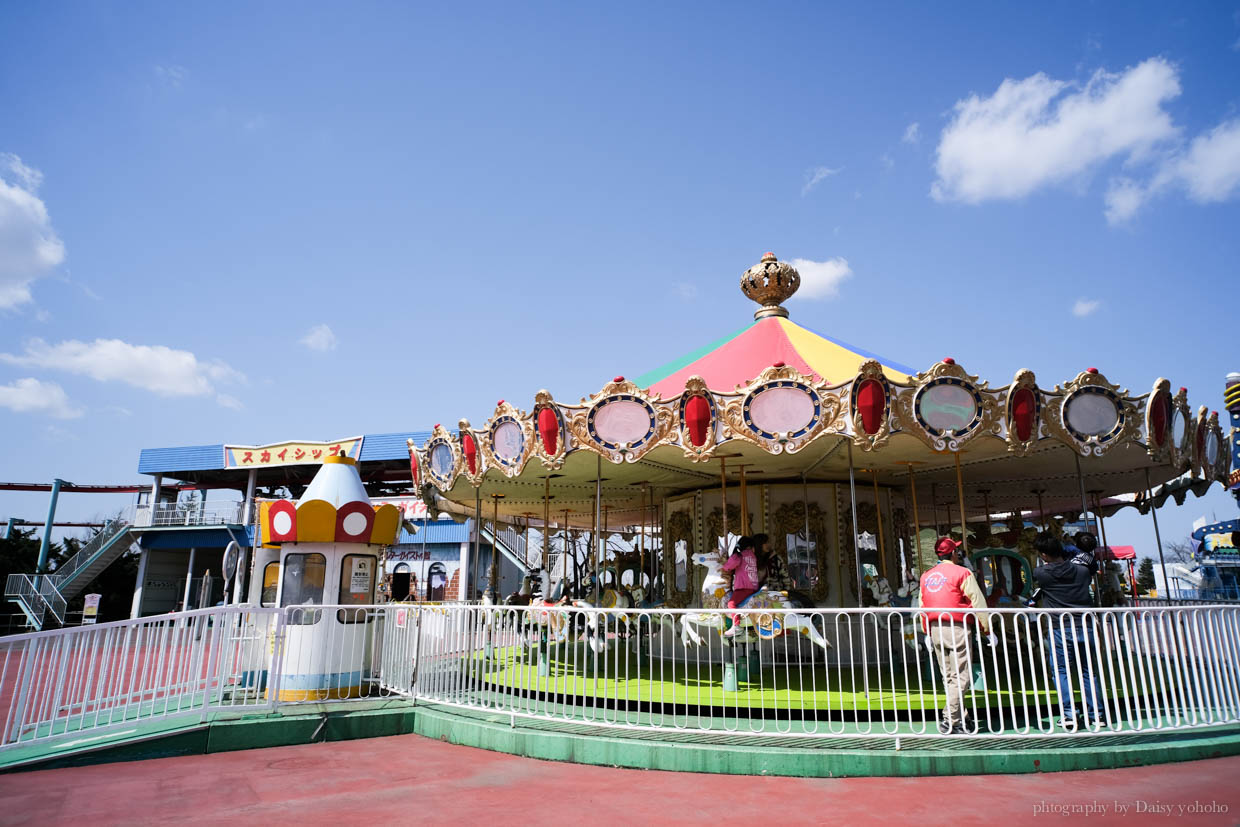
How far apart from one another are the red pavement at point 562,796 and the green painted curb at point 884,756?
0.10 meters

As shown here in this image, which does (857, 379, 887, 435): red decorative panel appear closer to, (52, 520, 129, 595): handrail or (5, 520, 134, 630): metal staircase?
(5, 520, 134, 630): metal staircase

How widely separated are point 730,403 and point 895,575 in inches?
192

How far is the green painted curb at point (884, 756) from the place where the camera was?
5137mm

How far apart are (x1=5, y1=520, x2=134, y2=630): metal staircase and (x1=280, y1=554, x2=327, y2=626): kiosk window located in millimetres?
18268

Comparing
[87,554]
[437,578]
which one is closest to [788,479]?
[437,578]

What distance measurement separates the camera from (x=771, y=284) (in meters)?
11.1

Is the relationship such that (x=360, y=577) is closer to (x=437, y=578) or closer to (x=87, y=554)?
(x=437, y=578)

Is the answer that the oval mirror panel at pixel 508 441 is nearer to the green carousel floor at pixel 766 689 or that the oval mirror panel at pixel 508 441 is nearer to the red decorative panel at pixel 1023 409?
the green carousel floor at pixel 766 689

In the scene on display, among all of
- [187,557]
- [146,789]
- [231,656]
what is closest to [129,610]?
[187,557]

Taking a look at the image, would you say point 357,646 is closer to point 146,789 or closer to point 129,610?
point 146,789

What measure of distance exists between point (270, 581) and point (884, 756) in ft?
24.7

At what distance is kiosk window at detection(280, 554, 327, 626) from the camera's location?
8641 mm

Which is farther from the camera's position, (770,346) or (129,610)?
(129,610)

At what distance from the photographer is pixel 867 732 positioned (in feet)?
17.7
